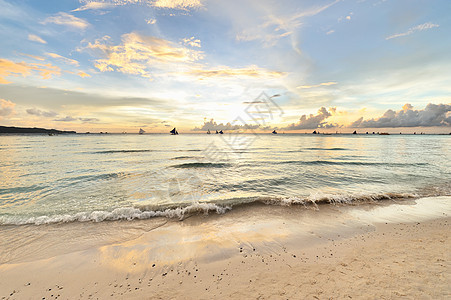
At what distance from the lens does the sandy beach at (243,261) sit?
414cm

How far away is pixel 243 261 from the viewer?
5.28 meters

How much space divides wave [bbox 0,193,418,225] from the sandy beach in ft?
1.97

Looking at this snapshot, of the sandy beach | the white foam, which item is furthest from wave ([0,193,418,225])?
the sandy beach

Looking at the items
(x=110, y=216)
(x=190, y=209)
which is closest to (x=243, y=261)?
(x=190, y=209)

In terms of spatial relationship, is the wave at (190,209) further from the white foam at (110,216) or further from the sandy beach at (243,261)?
the sandy beach at (243,261)

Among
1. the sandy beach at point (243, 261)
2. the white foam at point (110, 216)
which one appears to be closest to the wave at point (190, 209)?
the white foam at point (110, 216)

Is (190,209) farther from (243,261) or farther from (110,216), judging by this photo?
(243,261)

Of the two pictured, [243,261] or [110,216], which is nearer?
[243,261]

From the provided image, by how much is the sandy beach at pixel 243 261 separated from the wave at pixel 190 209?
0.60 metres

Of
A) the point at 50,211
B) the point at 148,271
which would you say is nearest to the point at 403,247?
the point at 148,271

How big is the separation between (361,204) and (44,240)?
50.3ft

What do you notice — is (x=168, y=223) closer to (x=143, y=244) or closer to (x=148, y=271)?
(x=143, y=244)

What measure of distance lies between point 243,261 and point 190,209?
4.65 m

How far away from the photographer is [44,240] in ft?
22.2
